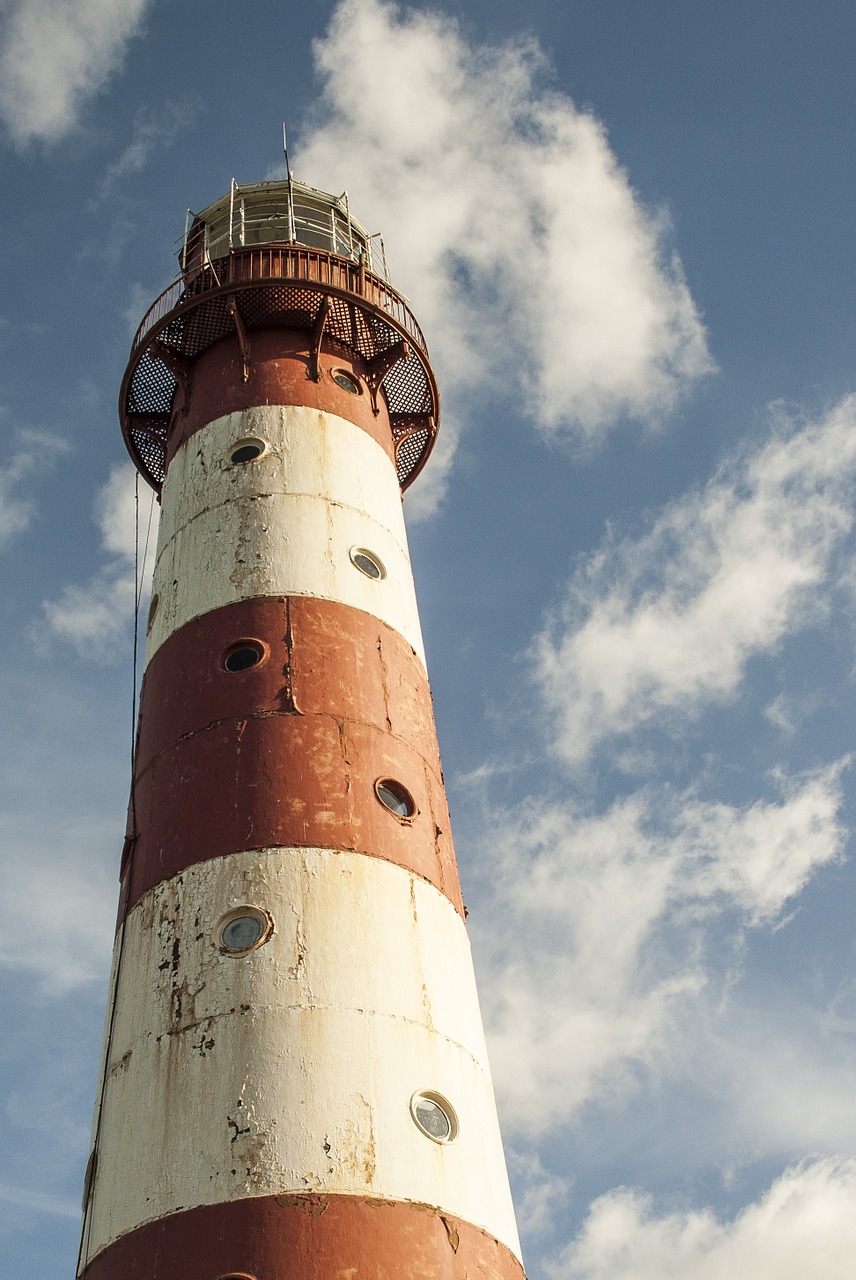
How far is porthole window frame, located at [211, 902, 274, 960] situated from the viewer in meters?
13.4

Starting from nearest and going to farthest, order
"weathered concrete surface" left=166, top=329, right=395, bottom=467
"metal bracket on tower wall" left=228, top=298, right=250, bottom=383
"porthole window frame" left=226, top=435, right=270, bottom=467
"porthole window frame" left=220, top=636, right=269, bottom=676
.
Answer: "porthole window frame" left=220, top=636, right=269, bottom=676 < "porthole window frame" left=226, top=435, right=270, bottom=467 < "weathered concrete surface" left=166, top=329, right=395, bottom=467 < "metal bracket on tower wall" left=228, top=298, right=250, bottom=383

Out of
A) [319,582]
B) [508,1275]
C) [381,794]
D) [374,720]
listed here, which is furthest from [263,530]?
[508,1275]

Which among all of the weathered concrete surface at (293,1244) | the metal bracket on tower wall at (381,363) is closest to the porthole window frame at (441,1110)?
the weathered concrete surface at (293,1244)

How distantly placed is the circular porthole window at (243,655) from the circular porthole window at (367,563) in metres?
2.38

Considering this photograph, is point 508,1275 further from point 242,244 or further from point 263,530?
point 242,244

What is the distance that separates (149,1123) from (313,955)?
2.39 m

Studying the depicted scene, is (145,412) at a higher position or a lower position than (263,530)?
higher

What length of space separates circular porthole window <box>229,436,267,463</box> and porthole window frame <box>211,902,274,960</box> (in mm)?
7971

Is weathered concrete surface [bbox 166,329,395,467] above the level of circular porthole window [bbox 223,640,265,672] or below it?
above

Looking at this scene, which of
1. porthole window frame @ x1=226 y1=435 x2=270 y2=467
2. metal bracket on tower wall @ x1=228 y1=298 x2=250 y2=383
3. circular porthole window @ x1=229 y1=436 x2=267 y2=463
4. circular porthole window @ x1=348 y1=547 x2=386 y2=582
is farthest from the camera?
metal bracket on tower wall @ x1=228 y1=298 x2=250 y2=383

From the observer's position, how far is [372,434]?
20938 millimetres

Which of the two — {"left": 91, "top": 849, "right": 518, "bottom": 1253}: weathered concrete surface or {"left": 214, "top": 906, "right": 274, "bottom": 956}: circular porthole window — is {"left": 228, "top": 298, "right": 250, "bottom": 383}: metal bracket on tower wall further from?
{"left": 214, "top": 906, "right": 274, "bottom": 956}: circular porthole window

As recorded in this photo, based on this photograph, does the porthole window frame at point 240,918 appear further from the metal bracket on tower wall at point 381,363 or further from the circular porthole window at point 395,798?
the metal bracket on tower wall at point 381,363

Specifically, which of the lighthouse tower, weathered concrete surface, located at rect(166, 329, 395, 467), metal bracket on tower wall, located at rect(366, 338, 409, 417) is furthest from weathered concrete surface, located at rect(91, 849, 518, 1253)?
metal bracket on tower wall, located at rect(366, 338, 409, 417)
